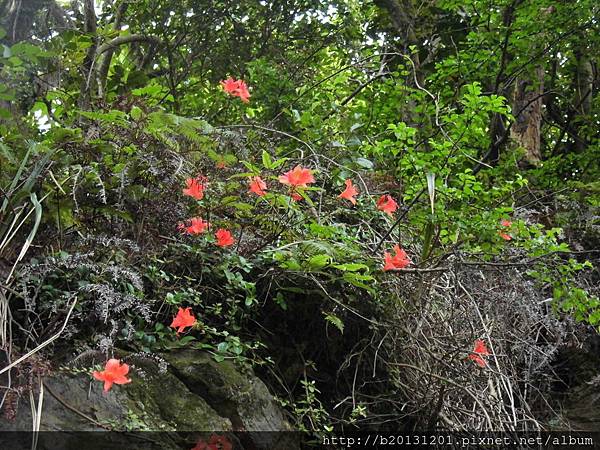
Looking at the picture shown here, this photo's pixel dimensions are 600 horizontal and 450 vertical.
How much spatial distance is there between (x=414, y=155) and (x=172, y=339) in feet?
4.69

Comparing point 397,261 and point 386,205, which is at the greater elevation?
point 386,205

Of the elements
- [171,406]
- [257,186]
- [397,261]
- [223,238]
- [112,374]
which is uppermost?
[257,186]

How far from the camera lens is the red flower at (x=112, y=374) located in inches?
65.2

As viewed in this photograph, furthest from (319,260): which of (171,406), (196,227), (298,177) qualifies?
(171,406)

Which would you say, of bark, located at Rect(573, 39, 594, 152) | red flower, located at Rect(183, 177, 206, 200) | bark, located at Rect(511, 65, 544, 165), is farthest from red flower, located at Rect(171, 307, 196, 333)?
bark, located at Rect(573, 39, 594, 152)

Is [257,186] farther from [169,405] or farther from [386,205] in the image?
[169,405]

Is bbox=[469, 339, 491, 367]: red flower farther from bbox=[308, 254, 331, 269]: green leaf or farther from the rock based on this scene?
the rock

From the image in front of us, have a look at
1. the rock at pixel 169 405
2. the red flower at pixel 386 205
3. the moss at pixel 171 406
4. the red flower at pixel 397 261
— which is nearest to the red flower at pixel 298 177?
the red flower at pixel 397 261

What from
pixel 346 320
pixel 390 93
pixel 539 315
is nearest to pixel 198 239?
pixel 346 320

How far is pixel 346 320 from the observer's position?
2.61 m

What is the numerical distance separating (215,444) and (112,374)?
17.3 inches

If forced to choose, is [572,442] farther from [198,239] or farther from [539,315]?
[198,239]

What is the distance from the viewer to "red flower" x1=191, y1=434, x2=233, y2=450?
1872 millimetres

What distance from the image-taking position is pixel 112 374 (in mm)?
1657
